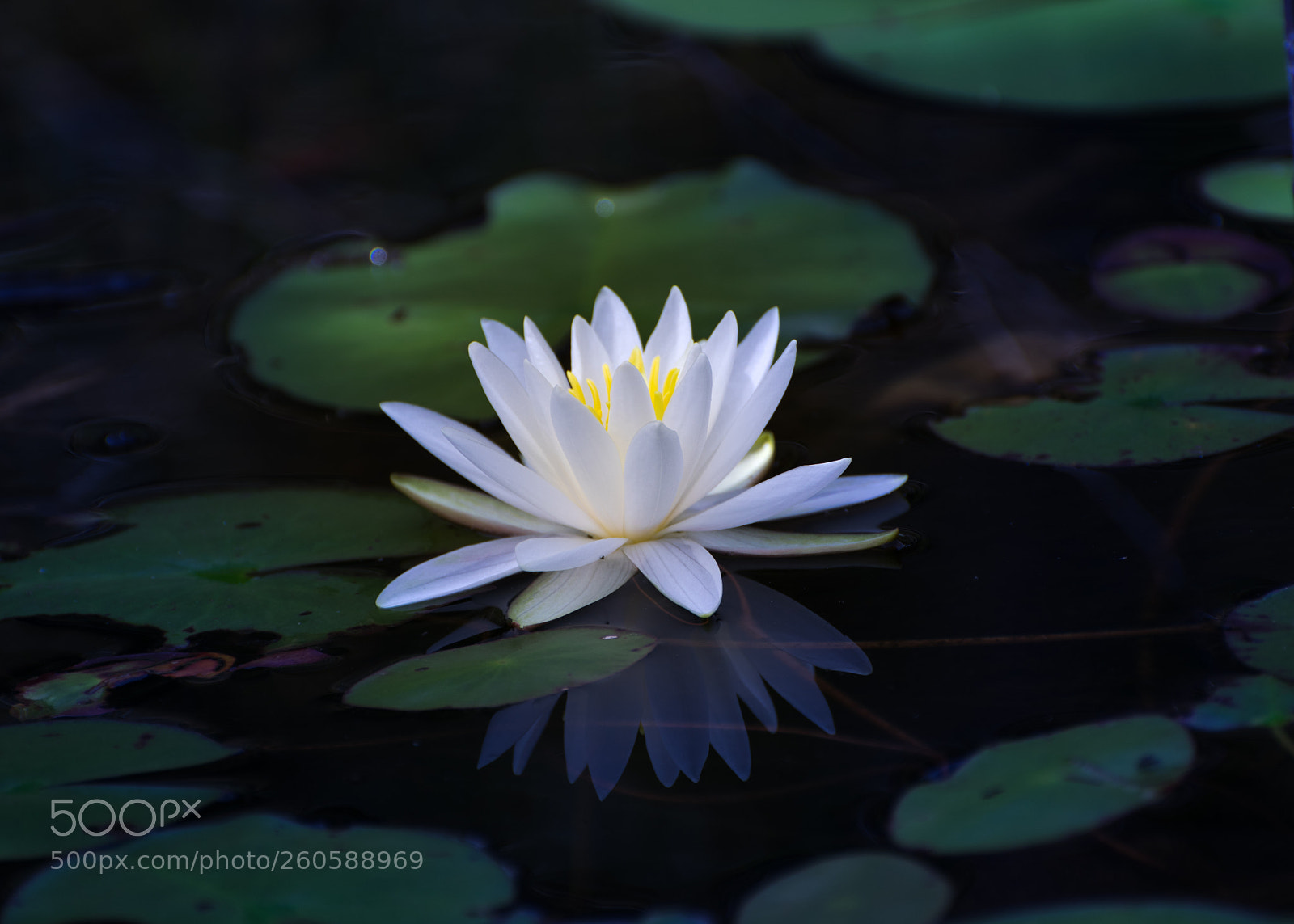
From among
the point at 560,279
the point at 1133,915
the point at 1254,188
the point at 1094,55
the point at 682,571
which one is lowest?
the point at 1133,915

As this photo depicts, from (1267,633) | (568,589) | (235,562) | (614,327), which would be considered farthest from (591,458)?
(1267,633)

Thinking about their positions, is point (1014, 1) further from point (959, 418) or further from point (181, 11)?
point (181, 11)

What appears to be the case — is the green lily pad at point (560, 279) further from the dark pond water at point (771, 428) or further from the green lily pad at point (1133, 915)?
the green lily pad at point (1133, 915)

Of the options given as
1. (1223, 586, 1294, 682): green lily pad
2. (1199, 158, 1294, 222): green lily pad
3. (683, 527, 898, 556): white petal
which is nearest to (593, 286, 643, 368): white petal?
(683, 527, 898, 556): white petal

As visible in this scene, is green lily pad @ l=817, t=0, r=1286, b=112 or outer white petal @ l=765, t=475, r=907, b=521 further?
green lily pad @ l=817, t=0, r=1286, b=112

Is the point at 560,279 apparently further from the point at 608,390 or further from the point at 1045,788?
the point at 1045,788

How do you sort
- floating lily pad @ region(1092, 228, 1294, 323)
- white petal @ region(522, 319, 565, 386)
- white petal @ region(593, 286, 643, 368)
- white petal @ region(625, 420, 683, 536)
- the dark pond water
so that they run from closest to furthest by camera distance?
the dark pond water
white petal @ region(625, 420, 683, 536)
white petal @ region(522, 319, 565, 386)
white petal @ region(593, 286, 643, 368)
floating lily pad @ region(1092, 228, 1294, 323)

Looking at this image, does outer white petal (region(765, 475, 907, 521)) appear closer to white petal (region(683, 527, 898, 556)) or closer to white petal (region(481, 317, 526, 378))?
white petal (region(683, 527, 898, 556))
